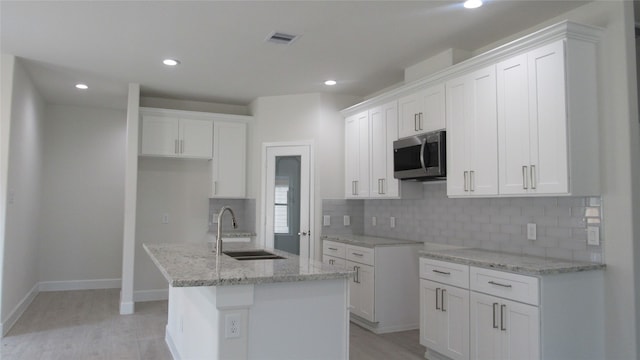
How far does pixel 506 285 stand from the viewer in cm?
294

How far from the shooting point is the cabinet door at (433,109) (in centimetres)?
391

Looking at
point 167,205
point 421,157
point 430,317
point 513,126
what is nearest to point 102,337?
point 167,205

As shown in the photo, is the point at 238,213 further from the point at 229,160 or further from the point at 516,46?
the point at 516,46

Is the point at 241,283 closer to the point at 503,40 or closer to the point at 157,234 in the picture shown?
the point at 503,40

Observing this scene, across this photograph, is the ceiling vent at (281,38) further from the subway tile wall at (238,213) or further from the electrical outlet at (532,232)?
the subway tile wall at (238,213)

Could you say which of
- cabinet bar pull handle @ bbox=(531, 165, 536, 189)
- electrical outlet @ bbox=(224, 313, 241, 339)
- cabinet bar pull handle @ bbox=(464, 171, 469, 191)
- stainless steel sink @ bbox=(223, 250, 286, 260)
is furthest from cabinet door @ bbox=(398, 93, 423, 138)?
electrical outlet @ bbox=(224, 313, 241, 339)

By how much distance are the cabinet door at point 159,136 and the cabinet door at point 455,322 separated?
12.6 ft

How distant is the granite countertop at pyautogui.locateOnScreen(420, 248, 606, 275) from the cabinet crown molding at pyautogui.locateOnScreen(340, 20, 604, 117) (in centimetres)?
144

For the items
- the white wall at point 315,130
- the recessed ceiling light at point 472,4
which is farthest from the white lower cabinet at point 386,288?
the recessed ceiling light at point 472,4

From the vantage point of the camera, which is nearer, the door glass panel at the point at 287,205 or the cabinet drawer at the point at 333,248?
the cabinet drawer at the point at 333,248

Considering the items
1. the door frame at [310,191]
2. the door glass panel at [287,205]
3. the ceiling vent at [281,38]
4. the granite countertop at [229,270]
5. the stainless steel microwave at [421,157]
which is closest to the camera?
the granite countertop at [229,270]

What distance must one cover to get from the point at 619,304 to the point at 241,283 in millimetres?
2354

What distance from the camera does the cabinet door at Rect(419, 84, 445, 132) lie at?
154 inches

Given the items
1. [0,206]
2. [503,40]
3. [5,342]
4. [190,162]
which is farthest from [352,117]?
[5,342]
